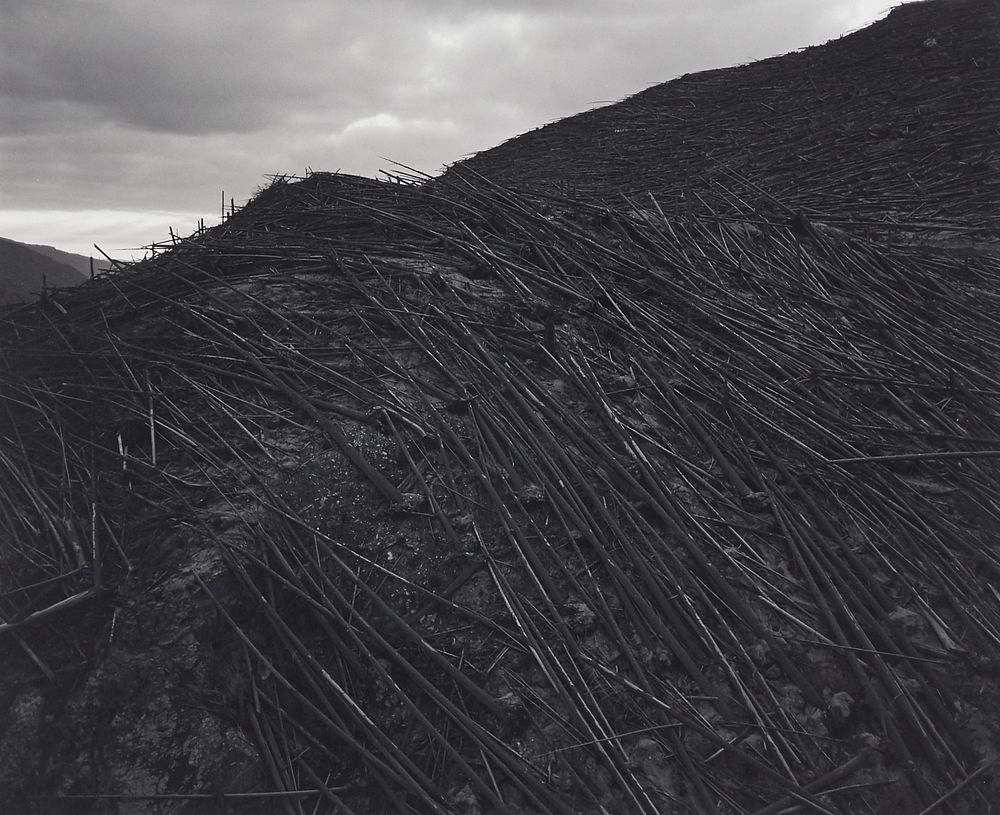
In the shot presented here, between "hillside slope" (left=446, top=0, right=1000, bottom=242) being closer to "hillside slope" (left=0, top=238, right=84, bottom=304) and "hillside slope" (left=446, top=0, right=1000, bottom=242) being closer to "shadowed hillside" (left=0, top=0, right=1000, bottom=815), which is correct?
"shadowed hillside" (left=0, top=0, right=1000, bottom=815)

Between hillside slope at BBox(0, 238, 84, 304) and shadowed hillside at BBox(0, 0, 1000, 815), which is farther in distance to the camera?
hillside slope at BBox(0, 238, 84, 304)

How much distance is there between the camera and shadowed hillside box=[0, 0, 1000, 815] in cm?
209

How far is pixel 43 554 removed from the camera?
2473 millimetres

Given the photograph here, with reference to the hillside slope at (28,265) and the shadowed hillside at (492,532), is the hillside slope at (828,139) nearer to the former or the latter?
the shadowed hillside at (492,532)

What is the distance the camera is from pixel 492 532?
8.63ft

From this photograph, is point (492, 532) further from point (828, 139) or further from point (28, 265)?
point (28, 265)

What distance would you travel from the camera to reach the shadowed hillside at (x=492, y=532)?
6.86ft

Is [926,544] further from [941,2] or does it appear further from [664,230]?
[941,2]

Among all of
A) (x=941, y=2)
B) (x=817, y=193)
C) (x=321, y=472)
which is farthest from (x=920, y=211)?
(x=941, y=2)


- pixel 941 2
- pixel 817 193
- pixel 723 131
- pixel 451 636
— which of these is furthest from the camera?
pixel 941 2

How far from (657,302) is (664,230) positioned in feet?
3.74

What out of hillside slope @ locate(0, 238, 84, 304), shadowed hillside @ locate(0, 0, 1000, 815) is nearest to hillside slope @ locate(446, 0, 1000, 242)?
shadowed hillside @ locate(0, 0, 1000, 815)

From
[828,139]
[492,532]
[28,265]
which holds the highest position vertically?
[28,265]

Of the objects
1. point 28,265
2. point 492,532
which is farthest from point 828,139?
point 28,265
